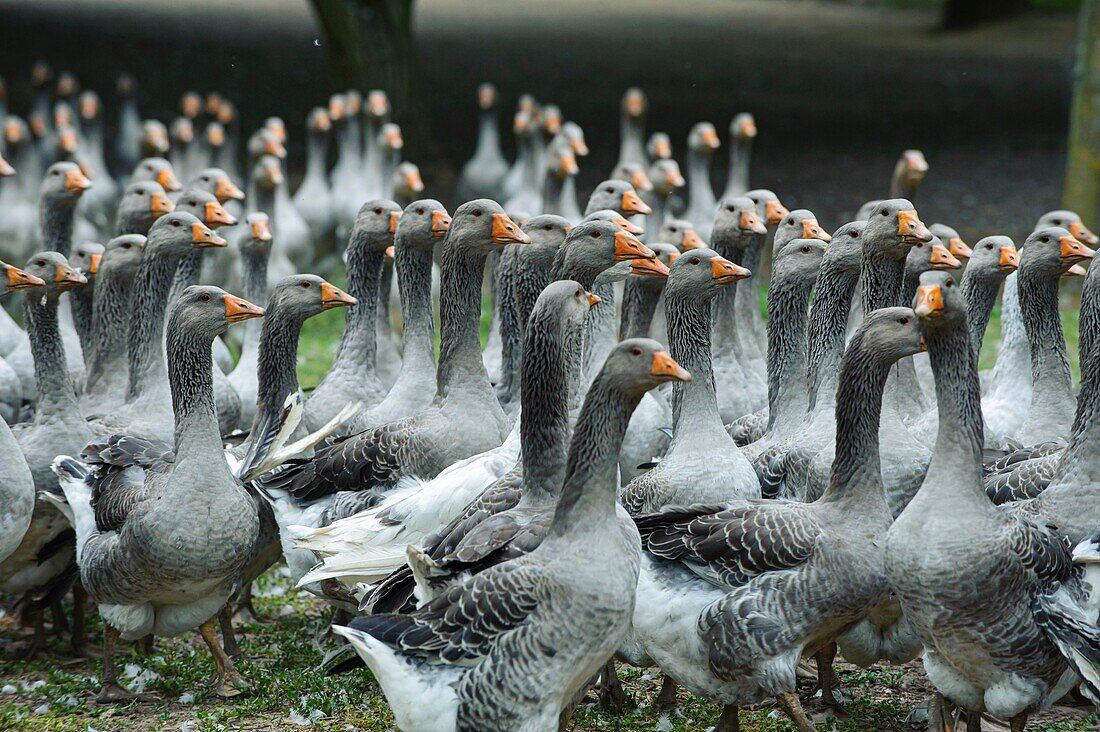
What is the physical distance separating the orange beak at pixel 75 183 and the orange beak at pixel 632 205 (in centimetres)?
457

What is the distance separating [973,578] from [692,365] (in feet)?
7.47

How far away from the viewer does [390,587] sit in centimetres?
624

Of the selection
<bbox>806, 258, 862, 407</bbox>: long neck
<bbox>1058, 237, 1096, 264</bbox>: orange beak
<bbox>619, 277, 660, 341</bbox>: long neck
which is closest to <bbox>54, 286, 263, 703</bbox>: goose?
<bbox>619, 277, 660, 341</bbox>: long neck

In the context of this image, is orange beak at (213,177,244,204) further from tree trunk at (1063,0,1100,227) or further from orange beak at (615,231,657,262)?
tree trunk at (1063,0,1100,227)

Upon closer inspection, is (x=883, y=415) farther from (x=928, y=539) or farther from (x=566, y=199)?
(x=566, y=199)

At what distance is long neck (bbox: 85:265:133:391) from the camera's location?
370 inches

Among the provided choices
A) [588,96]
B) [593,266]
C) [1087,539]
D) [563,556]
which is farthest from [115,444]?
[588,96]

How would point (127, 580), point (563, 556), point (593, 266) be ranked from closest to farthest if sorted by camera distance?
point (563, 556) → point (127, 580) → point (593, 266)

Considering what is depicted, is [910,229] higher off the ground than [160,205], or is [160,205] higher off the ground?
[910,229]

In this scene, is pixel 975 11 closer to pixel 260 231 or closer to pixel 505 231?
pixel 260 231

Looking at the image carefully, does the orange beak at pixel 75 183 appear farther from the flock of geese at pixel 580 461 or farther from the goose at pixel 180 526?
the goose at pixel 180 526

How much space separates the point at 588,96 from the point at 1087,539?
24352 mm

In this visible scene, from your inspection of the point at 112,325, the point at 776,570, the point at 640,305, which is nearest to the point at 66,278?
the point at 112,325

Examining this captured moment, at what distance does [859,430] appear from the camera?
622 cm
